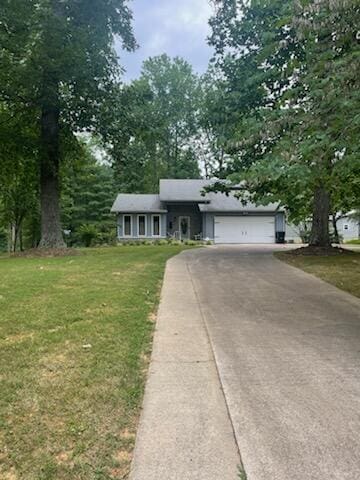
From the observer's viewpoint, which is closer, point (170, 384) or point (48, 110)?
point (170, 384)

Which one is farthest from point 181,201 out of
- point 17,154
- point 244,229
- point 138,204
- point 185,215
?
point 17,154

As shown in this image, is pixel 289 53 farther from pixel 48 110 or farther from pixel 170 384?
pixel 170 384

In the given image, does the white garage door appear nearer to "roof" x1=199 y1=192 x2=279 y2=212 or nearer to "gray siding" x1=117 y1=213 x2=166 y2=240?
"roof" x1=199 y1=192 x2=279 y2=212

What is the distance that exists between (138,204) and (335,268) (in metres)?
20.4

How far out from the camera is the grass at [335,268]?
8.98m

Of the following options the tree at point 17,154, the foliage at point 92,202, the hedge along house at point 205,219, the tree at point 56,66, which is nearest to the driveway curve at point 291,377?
the tree at point 56,66

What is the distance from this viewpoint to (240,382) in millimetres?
3598

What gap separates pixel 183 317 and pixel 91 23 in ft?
41.9

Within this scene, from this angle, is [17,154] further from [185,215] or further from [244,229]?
[244,229]

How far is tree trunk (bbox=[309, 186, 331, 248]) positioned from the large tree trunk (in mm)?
10242

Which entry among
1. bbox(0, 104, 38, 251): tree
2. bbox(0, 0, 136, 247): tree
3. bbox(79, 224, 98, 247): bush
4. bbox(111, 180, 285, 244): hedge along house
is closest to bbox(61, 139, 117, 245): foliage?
bbox(111, 180, 285, 244): hedge along house

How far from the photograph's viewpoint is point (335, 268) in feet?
37.9

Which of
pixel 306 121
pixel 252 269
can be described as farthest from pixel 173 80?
pixel 306 121

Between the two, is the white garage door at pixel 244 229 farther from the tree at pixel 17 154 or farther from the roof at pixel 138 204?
the tree at pixel 17 154
